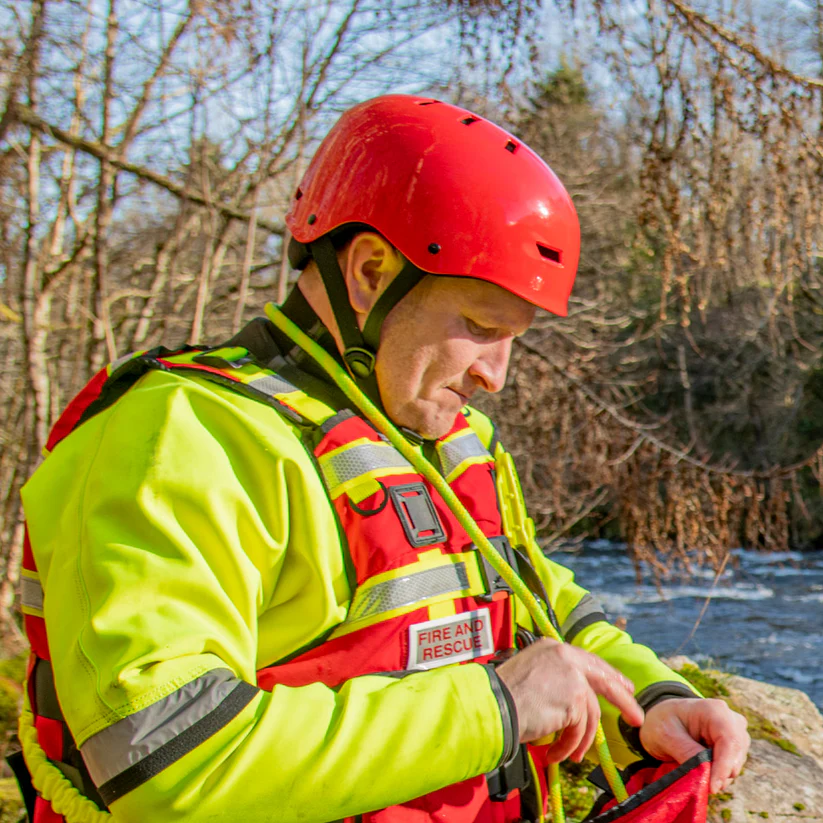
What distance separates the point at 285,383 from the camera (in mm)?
1488

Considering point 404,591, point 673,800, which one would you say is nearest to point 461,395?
point 404,591

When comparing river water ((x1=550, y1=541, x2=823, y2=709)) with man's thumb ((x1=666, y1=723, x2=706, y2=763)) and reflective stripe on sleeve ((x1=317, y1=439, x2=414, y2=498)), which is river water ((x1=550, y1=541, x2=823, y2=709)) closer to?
man's thumb ((x1=666, y1=723, x2=706, y2=763))

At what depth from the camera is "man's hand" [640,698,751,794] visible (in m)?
1.49

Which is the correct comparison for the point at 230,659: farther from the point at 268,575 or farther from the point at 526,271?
the point at 526,271

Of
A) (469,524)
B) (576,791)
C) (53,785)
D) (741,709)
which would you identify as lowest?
(576,791)

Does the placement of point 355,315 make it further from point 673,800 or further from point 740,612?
point 740,612

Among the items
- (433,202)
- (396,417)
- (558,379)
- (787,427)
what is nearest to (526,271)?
(433,202)

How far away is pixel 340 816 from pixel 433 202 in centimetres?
109

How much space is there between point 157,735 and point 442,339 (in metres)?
0.86

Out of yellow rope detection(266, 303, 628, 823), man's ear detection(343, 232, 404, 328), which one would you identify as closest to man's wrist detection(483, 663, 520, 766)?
yellow rope detection(266, 303, 628, 823)

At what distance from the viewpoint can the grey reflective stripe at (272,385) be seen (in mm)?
1413

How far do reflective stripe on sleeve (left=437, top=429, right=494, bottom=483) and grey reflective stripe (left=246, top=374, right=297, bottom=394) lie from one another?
1.33ft

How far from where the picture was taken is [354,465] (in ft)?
4.59

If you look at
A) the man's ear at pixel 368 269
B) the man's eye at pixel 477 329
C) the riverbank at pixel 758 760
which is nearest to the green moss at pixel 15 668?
the riverbank at pixel 758 760
